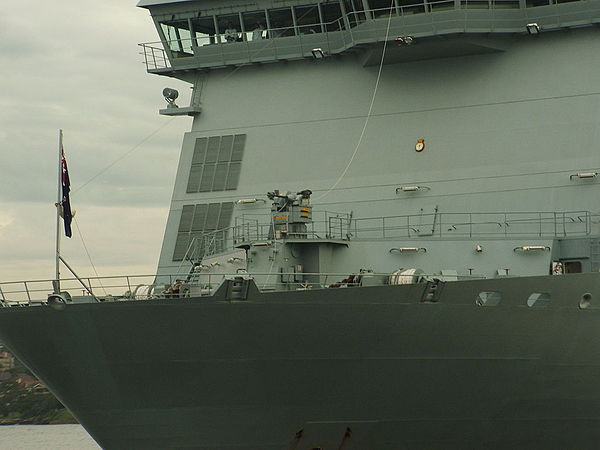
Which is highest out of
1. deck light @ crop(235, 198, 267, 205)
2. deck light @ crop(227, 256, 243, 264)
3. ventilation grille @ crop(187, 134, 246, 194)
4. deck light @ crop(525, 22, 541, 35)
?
deck light @ crop(525, 22, 541, 35)

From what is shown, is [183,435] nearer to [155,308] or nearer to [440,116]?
[155,308]

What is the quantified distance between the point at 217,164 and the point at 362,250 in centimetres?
696

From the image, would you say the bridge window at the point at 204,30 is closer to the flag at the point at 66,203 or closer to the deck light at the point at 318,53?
the deck light at the point at 318,53

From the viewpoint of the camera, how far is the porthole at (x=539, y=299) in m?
21.8

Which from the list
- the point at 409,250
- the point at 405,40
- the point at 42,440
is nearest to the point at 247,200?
the point at 405,40

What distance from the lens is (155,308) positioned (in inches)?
765

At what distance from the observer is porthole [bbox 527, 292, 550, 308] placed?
21.8 m

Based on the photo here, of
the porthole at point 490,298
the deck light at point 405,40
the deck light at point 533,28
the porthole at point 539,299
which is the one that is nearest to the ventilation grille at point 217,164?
the deck light at point 405,40

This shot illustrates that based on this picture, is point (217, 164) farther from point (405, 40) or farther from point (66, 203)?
point (66, 203)

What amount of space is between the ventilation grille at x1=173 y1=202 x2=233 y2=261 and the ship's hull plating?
23.8 ft

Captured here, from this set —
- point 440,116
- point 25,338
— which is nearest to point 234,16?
point 440,116

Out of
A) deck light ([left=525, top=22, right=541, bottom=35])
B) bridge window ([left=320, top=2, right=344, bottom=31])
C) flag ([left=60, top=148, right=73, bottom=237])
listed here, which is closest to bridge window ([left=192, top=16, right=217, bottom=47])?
bridge window ([left=320, top=2, right=344, bottom=31])

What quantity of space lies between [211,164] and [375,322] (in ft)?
34.0

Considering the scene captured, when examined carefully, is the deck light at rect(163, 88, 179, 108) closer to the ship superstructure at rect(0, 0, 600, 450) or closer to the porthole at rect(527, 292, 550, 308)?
the ship superstructure at rect(0, 0, 600, 450)
